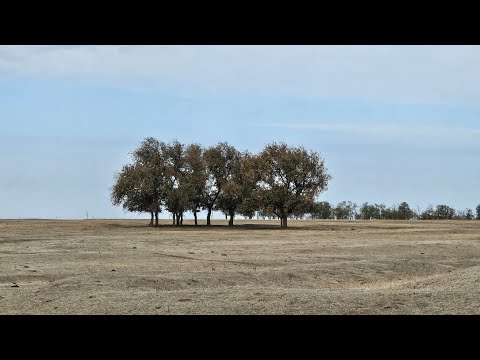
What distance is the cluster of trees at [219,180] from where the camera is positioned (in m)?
75.7

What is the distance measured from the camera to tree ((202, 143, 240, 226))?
259 feet

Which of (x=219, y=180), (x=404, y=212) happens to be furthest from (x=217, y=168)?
(x=404, y=212)

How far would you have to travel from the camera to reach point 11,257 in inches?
1169

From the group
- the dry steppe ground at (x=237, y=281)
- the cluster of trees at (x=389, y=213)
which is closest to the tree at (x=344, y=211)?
the cluster of trees at (x=389, y=213)

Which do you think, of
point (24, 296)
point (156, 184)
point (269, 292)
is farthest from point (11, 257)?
point (156, 184)

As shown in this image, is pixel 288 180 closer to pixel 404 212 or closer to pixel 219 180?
pixel 219 180

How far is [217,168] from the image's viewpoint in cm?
7938

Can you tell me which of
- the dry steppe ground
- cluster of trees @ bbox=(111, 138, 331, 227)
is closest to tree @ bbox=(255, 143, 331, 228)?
cluster of trees @ bbox=(111, 138, 331, 227)

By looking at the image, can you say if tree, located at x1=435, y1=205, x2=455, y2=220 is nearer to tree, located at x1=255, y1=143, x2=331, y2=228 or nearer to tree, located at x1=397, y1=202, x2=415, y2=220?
tree, located at x1=397, y1=202, x2=415, y2=220

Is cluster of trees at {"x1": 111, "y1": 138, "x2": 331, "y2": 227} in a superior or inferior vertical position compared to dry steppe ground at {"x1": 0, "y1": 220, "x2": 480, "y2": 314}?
superior

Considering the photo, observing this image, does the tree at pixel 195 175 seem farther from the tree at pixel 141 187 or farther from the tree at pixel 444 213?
the tree at pixel 444 213

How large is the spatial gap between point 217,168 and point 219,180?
1.47 metres
